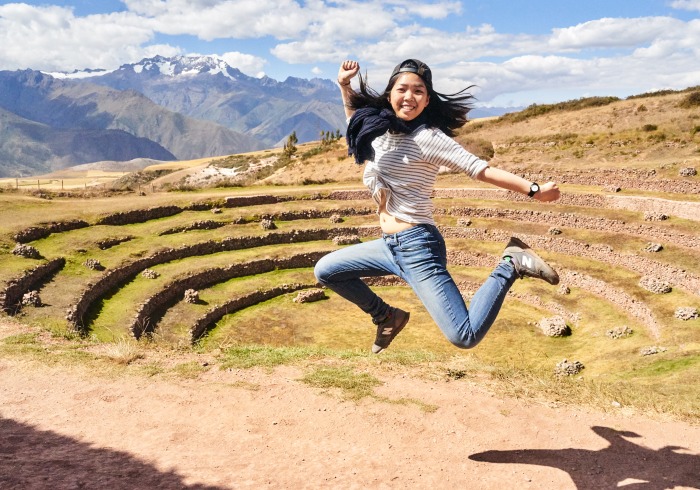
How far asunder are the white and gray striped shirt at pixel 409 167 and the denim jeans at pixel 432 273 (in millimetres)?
266

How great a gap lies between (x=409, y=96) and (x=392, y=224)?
1.42m

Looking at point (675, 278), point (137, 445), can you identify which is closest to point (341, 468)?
point (137, 445)

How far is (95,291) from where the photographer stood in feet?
72.8

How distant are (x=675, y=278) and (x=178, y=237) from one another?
27.4m

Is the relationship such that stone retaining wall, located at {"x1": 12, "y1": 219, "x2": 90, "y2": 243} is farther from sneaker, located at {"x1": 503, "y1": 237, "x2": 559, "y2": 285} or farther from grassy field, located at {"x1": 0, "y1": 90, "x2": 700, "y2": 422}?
sneaker, located at {"x1": 503, "y1": 237, "x2": 559, "y2": 285}

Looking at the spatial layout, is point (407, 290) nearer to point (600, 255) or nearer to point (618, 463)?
point (600, 255)

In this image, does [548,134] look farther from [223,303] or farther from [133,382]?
[133,382]

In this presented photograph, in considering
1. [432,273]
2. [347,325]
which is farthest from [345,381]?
[347,325]

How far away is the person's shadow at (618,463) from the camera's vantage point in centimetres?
569

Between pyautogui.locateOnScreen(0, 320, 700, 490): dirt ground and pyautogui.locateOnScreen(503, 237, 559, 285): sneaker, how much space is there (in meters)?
2.40

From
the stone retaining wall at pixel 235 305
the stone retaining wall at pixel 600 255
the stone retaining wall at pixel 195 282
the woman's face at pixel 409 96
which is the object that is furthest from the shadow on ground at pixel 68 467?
the stone retaining wall at pixel 600 255

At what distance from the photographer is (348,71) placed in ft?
19.4

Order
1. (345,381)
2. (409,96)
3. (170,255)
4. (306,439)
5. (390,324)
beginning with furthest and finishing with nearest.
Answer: (170,255), (345,381), (390,324), (306,439), (409,96)

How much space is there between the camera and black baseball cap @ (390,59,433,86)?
5418 millimetres
